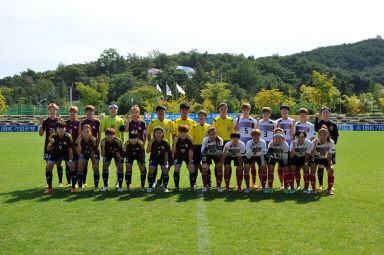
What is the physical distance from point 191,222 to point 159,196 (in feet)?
6.43

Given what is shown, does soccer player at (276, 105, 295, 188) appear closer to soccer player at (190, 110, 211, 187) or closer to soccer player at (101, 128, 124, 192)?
soccer player at (190, 110, 211, 187)

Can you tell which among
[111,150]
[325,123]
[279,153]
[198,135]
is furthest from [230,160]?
[111,150]

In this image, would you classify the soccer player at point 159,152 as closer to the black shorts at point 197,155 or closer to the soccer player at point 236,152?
the black shorts at point 197,155

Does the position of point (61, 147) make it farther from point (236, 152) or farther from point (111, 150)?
point (236, 152)

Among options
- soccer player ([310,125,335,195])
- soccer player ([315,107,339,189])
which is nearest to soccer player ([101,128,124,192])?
soccer player ([310,125,335,195])

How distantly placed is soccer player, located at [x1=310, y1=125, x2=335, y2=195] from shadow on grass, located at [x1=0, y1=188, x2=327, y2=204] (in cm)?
37

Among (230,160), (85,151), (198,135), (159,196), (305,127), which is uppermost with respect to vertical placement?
(305,127)

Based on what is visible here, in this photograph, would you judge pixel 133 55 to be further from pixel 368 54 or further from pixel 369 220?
pixel 369 220

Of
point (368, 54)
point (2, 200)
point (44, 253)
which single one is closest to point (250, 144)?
point (44, 253)

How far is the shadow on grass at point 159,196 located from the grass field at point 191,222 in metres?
0.02

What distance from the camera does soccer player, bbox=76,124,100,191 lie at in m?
7.83

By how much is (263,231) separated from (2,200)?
531 centimetres

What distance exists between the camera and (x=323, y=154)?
7535 millimetres

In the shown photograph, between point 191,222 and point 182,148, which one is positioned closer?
point 191,222
